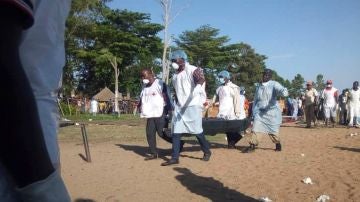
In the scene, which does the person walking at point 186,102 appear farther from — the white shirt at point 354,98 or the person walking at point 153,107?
the white shirt at point 354,98

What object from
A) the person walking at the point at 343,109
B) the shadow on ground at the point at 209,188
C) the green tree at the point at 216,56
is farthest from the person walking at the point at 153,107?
the green tree at the point at 216,56

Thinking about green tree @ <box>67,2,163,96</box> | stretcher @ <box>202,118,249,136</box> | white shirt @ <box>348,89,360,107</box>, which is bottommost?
stretcher @ <box>202,118,249,136</box>

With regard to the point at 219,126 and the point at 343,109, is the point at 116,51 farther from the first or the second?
the point at 219,126

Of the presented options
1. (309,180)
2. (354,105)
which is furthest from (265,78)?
(354,105)

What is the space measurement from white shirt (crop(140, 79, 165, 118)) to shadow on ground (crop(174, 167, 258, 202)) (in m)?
1.89

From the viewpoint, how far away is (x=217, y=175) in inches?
240

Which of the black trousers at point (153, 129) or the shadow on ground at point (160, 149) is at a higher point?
the black trousers at point (153, 129)

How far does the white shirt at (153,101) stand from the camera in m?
7.93

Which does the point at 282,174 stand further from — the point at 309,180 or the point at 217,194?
the point at 217,194

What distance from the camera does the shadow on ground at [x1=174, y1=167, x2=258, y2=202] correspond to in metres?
4.67

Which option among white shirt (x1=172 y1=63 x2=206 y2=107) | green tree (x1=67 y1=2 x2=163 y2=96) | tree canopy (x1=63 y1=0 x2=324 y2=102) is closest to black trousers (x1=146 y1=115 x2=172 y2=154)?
white shirt (x1=172 y1=63 x2=206 y2=107)

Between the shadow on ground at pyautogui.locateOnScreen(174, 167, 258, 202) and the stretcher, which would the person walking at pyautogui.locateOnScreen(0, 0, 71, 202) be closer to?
the shadow on ground at pyautogui.locateOnScreen(174, 167, 258, 202)

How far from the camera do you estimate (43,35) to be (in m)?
1.42

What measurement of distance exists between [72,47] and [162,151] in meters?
39.9
